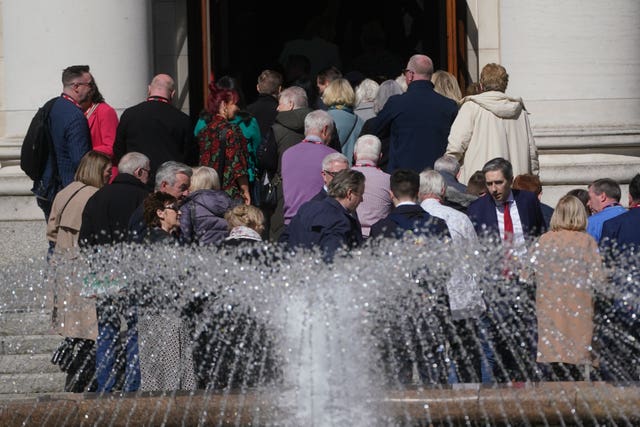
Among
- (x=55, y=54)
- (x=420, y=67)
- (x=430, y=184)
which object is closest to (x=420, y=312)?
(x=430, y=184)

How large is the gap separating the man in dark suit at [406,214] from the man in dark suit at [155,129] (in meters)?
2.28

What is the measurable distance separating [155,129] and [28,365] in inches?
78.9

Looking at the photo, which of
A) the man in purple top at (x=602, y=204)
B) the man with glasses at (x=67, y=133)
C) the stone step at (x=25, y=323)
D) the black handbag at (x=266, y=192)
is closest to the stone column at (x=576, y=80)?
the man in purple top at (x=602, y=204)

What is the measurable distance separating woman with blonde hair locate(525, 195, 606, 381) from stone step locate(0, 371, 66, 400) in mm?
3083

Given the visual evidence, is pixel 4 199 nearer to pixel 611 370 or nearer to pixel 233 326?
pixel 233 326

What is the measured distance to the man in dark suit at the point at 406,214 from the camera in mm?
9602

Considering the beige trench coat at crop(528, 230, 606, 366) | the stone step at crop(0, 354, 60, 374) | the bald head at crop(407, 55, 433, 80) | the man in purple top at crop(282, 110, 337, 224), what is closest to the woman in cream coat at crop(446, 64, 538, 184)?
the bald head at crop(407, 55, 433, 80)

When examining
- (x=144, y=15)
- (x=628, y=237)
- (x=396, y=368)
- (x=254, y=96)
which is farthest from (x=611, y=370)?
(x=254, y=96)

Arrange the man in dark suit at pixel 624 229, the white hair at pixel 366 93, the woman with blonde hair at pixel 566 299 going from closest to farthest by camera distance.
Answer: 1. the woman with blonde hair at pixel 566 299
2. the man in dark suit at pixel 624 229
3. the white hair at pixel 366 93

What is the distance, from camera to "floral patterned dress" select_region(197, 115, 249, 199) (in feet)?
38.0

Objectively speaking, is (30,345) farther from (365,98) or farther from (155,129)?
(365,98)

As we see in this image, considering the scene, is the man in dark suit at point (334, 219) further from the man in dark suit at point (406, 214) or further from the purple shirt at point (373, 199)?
the purple shirt at point (373, 199)

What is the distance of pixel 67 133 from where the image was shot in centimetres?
1118

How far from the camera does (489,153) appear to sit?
11570mm
